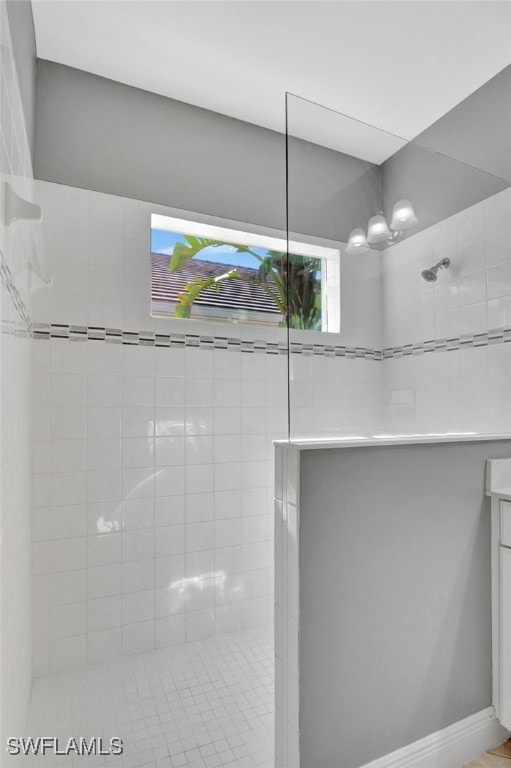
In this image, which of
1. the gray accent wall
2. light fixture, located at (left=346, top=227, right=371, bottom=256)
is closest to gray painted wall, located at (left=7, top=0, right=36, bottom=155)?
the gray accent wall

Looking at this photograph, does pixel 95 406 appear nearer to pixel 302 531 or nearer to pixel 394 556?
pixel 302 531

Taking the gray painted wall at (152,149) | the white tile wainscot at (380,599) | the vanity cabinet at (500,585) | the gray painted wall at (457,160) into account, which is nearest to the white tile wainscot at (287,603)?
the white tile wainscot at (380,599)

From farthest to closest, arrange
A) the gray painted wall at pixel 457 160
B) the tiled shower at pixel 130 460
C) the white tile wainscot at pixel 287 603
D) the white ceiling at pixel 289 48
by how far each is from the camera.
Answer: the tiled shower at pixel 130 460 → the white ceiling at pixel 289 48 → the gray painted wall at pixel 457 160 → the white tile wainscot at pixel 287 603

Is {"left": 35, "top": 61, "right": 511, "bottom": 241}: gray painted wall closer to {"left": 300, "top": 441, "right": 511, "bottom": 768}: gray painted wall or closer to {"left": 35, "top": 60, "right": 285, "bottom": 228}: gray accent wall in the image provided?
{"left": 35, "top": 60, "right": 285, "bottom": 228}: gray accent wall

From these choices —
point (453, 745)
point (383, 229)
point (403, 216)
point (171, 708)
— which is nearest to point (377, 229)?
point (383, 229)

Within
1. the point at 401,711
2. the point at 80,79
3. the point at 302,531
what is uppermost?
the point at 80,79

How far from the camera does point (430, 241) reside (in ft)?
5.25

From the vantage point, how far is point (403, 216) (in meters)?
1.54

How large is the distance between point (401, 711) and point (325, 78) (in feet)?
8.91

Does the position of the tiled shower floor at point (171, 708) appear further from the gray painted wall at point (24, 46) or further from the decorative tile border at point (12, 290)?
the gray painted wall at point (24, 46)

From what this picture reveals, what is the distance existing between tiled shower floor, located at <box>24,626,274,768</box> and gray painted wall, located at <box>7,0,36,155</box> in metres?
2.31

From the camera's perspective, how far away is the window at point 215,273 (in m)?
2.51

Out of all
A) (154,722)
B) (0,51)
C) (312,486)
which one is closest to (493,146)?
(312,486)

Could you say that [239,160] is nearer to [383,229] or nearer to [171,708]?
[383,229]
